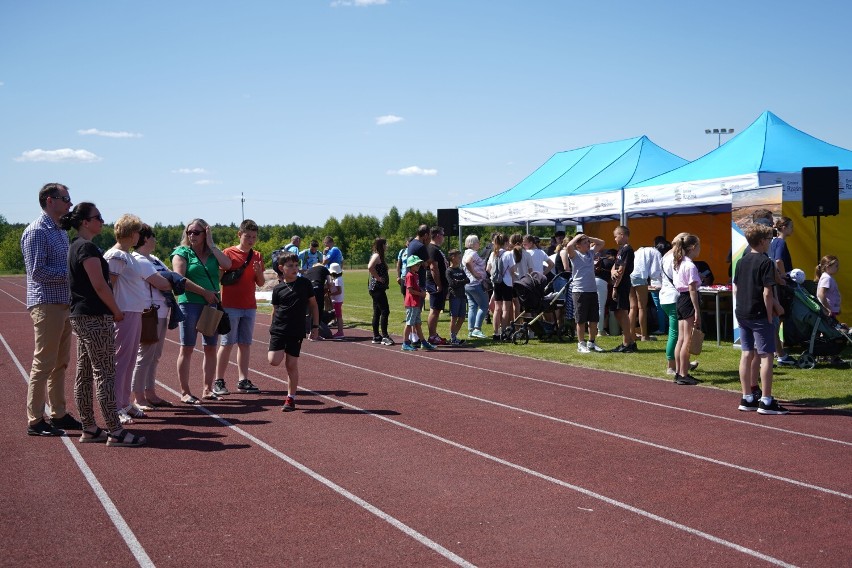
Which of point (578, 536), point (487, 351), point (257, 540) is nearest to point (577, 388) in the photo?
point (487, 351)

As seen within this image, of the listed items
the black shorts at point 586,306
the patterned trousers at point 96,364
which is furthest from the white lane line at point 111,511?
the black shorts at point 586,306

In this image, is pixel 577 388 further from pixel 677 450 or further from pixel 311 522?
pixel 311 522

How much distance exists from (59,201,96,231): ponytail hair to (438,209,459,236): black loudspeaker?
55.9 ft

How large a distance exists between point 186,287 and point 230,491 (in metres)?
3.39

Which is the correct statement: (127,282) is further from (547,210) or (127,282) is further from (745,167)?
(547,210)

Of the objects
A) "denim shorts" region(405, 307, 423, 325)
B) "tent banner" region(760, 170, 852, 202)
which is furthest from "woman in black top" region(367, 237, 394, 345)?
"tent banner" region(760, 170, 852, 202)

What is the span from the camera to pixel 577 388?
10109mm

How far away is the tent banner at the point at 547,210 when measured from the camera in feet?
58.9

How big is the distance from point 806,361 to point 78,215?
930 centimetres

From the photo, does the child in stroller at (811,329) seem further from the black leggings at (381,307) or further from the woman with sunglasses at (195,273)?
the woman with sunglasses at (195,273)

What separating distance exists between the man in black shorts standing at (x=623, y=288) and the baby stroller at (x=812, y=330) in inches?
101

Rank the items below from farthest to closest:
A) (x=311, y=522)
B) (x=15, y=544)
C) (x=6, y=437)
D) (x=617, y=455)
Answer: (x=6, y=437) < (x=617, y=455) < (x=311, y=522) < (x=15, y=544)

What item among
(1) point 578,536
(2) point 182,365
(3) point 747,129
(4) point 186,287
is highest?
(3) point 747,129

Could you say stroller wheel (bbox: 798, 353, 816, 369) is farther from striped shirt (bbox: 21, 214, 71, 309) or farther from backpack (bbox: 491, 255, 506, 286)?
striped shirt (bbox: 21, 214, 71, 309)
